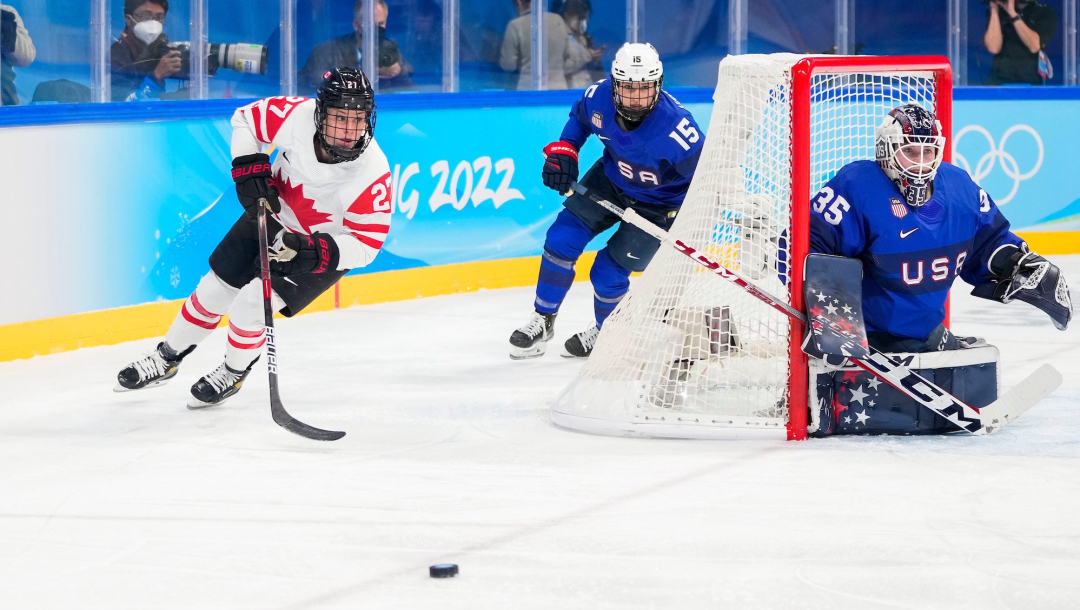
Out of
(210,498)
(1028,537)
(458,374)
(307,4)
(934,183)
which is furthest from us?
(307,4)

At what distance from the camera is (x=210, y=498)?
113 inches

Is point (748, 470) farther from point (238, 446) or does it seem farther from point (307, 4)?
point (307, 4)

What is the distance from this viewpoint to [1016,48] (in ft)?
25.2

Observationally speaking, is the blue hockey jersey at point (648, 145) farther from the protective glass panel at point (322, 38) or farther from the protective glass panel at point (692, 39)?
the protective glass panel at point (692, 39)

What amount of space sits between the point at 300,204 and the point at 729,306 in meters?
1.21

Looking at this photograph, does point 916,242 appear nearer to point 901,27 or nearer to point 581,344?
point 581,344

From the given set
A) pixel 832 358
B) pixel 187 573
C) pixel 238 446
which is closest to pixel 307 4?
pixel 238 446

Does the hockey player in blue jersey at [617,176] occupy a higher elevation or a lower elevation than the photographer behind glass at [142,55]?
lower

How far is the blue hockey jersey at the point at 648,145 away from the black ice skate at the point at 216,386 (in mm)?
1370

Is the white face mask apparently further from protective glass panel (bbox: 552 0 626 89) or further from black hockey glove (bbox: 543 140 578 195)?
protective glass panel (bbox: 552 0 626 89)

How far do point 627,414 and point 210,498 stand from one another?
109cm

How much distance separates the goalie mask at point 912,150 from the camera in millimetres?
3236

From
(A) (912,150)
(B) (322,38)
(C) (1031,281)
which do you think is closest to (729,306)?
(A) (912,150)

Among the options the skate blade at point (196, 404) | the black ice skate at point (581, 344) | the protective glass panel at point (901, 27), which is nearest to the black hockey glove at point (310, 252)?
the skate blade at point (196, 404)
